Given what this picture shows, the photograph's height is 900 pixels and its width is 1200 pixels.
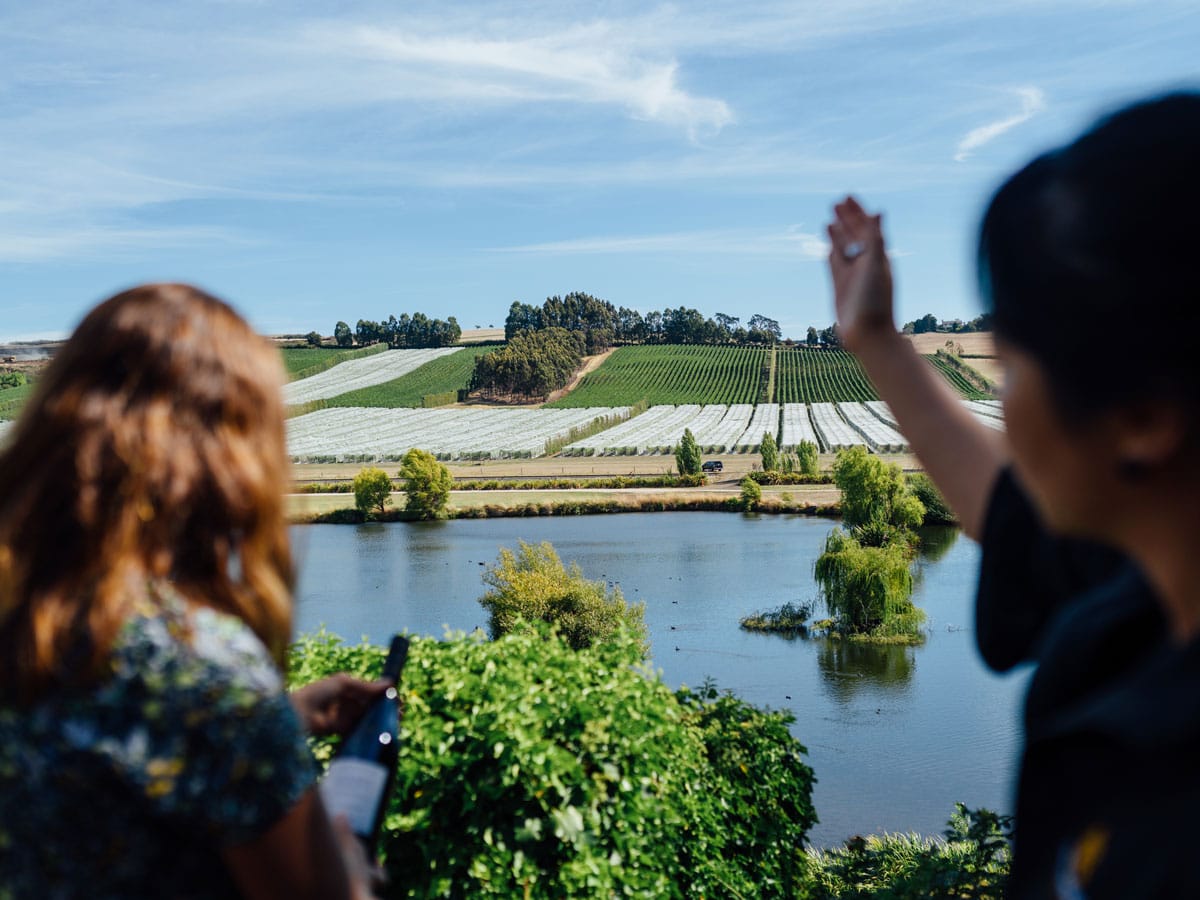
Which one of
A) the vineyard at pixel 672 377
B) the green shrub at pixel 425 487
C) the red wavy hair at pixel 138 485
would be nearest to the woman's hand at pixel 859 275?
the red wavy hair at pixel 138 485

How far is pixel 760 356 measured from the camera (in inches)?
4181

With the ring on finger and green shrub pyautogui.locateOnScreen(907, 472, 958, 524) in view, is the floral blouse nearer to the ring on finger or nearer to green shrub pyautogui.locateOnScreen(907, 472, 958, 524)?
the ring on finger

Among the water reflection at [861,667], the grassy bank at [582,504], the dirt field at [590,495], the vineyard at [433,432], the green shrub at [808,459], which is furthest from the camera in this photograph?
the vineyard at [433,432]

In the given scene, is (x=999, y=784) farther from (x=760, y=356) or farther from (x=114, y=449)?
(x=760, y=356)

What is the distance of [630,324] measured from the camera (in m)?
122

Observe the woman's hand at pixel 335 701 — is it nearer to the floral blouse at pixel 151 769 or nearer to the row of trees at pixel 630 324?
the floral blouse at pixel 151 769

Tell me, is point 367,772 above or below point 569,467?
above

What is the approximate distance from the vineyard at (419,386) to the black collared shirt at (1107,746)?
3589 inches

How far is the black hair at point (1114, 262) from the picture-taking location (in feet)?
1.63

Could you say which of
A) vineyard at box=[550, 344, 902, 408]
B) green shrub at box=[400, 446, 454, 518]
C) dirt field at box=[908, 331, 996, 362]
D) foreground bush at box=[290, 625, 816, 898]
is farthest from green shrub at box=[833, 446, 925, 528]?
vineyard at box=[550, 344, 902, 408]

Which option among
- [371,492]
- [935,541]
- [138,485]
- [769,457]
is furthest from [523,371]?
[138,485]

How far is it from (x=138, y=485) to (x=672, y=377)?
97749 millimetres

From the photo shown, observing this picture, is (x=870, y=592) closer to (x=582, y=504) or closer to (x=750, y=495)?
(x=750, y=495)

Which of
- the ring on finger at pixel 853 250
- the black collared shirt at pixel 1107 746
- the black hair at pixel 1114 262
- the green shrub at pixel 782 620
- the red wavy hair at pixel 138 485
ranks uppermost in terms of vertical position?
the ring on finger at pixel 853 250
